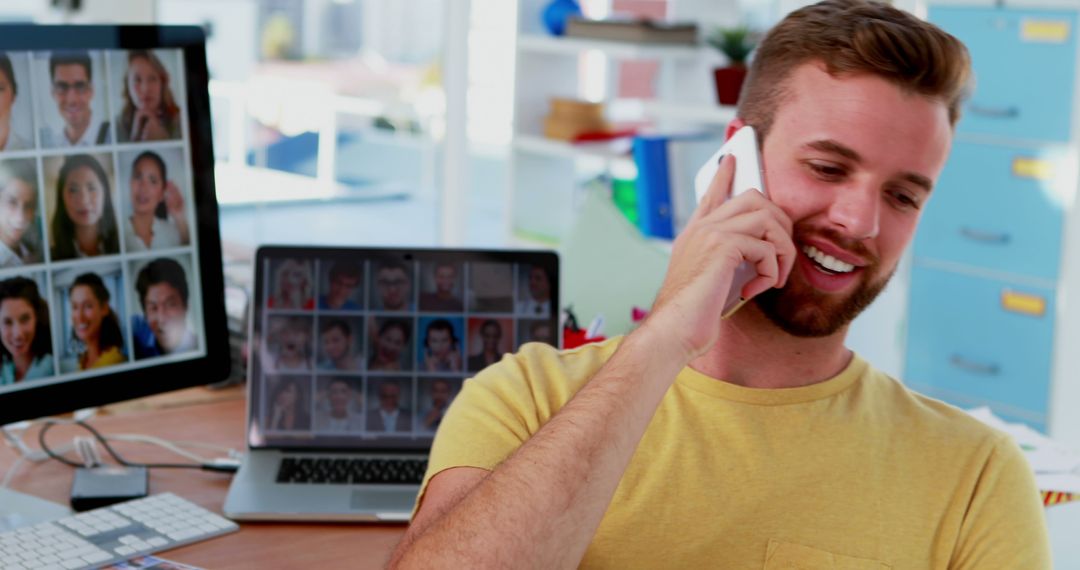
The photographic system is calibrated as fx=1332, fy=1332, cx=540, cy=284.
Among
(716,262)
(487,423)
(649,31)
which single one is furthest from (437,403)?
(649,31)

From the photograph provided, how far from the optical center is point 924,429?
1394mm

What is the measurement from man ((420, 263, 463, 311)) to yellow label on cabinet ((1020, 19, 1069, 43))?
2465mm

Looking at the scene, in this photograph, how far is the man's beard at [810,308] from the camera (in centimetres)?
138

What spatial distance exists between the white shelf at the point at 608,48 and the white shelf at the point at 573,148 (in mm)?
282

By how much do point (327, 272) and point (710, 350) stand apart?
1.93 feet

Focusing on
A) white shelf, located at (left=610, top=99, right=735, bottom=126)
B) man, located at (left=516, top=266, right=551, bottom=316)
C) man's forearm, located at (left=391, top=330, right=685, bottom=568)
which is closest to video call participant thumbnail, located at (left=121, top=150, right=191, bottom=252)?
man, located at (left=516, top=266, right=551, bottom=316)

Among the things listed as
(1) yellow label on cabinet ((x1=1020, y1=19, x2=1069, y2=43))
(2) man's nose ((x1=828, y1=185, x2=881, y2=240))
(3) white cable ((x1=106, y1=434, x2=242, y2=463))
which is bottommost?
(3) white cable ((x1=106, y1=434, x2=242, y2=463))

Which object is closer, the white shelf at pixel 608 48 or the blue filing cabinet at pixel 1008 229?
the blue filing cabinet at pixel 1008 229

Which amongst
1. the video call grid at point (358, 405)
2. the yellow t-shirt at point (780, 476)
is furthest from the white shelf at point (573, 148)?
the yellow t-shirt at point (780, 476)

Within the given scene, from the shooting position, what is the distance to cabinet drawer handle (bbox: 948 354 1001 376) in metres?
3.88

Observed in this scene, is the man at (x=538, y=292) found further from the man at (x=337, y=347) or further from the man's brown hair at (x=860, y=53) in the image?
the man's brown hair at (x=860, y=53)

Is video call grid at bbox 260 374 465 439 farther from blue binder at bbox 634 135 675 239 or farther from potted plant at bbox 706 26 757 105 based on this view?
potted plant at bbox 706 26 757 105

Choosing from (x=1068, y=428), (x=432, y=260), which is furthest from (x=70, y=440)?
(x=1068, y=428)

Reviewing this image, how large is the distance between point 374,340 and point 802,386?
0.61 metres
